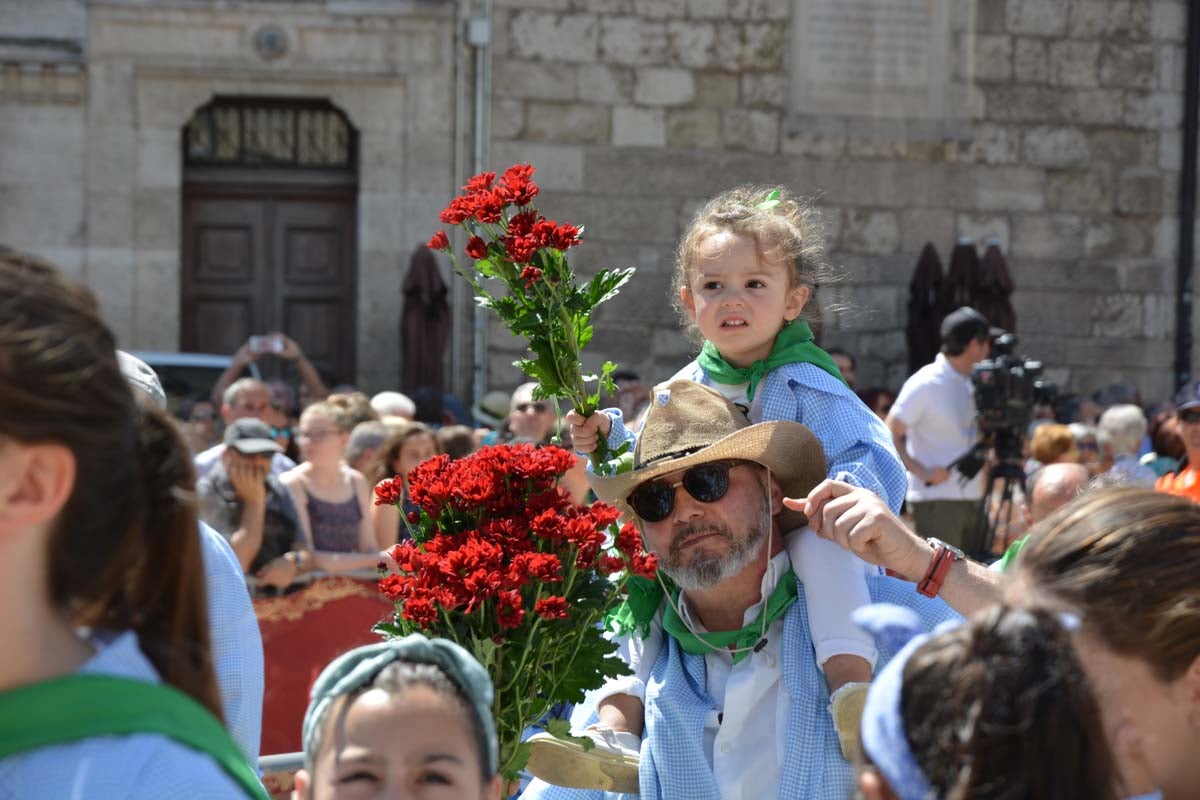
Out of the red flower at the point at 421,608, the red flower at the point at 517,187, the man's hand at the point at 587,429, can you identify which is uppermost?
the red flower at the point at 517,187

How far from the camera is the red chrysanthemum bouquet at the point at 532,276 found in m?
3.26

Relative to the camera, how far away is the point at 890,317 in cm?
1388

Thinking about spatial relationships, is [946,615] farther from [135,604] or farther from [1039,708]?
[135,604]

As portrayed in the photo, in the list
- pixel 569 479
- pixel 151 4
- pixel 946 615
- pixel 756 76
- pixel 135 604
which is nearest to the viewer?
pixel 135 604

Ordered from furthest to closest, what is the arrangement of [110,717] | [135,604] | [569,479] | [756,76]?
[756,76], [569,479], [135,604], [110,717]

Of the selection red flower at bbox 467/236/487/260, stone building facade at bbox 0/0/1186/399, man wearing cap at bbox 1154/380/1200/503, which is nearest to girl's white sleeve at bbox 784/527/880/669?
red flower at bbox 467/236/487/260

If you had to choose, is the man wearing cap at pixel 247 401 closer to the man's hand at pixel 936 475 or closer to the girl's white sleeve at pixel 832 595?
the man's hand at pixel 936 475

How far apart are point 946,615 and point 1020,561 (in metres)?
1.25

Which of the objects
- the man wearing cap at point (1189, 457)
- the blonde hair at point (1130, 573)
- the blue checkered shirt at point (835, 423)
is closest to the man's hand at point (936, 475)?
the man wearing cap at point (1189, 457)

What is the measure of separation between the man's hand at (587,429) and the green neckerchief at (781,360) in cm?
39

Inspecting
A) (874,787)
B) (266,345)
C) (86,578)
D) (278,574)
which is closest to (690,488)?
(874,787)

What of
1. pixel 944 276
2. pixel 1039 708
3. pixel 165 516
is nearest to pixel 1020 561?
pixel 1039 708

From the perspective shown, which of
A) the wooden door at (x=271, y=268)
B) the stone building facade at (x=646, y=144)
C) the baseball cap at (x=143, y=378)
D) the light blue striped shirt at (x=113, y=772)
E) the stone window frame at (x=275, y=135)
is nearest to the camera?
the light blue striped shirt at (x=113, y=772)

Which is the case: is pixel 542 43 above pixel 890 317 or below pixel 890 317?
above
